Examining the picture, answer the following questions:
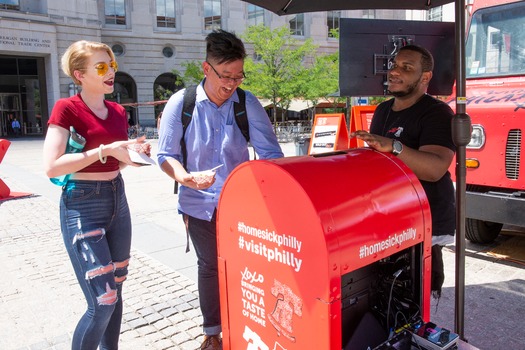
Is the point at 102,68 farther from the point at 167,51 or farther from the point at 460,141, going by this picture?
the point at 167,51

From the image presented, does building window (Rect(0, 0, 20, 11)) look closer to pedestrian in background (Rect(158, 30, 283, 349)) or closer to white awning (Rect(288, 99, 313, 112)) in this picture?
white awning (Rect(288, 99, 313, 112))

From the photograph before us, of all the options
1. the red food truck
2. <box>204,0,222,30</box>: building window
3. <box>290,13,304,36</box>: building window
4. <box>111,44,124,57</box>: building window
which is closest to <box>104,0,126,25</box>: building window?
<box>111,44,124,57</box>: building window

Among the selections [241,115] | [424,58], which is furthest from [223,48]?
[424,58]

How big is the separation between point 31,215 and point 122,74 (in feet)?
96.8

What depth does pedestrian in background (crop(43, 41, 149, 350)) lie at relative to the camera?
223 cm

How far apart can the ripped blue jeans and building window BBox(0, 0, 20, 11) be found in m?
32.9

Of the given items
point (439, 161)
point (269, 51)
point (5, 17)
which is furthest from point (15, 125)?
point (439, 161)

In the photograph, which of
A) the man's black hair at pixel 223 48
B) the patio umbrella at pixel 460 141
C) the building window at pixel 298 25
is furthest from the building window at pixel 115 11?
the man's black hair at pixel 223 48

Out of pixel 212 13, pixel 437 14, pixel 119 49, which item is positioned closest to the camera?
pixel 437 14

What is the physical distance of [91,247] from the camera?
2283 mm

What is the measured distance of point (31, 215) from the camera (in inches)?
287

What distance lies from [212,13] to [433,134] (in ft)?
120

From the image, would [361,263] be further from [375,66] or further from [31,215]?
[31,215]

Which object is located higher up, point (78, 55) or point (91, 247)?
point (78, 55)
